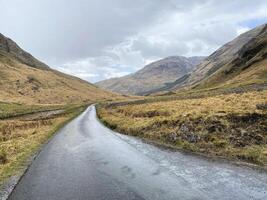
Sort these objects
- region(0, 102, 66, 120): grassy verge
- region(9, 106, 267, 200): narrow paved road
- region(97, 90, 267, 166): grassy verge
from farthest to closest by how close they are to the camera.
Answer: region(0, 102, 66, 120): grassy verge → region(97, 90, 267, 166): grassy verge → region(9, 106, 267, 200): narrow paved road

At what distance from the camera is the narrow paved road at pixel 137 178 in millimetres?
13037

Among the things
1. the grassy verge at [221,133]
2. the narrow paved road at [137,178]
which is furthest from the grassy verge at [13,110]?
the narrow paved road at [137,178]

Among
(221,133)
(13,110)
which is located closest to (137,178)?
(221,133)

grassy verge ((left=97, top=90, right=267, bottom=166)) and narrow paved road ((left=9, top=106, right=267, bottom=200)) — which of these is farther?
grassy verge ((left=97, top=90, right=267, bottom=166))

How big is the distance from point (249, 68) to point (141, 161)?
14662cm

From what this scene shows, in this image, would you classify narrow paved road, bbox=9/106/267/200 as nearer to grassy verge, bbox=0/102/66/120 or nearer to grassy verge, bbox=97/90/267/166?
grassy verge, bbox=97/90/267/166

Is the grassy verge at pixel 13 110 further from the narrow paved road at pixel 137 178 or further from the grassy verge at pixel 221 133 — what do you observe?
the narrow paved road at pixel 137 178

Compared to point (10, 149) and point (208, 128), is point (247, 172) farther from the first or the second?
point (10, 149)

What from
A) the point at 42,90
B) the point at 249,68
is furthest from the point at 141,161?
the point at 42,90

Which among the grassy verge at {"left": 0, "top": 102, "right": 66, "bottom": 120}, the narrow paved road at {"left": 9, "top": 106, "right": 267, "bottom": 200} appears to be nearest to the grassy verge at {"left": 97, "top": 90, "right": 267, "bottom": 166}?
the narrow paved road at {"left": 9, "top": 106, "right": 267, "bottom": 200}

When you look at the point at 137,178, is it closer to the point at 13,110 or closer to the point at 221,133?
the point at 221,133

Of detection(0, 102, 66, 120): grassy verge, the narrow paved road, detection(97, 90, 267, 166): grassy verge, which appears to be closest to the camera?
the narrow paved road

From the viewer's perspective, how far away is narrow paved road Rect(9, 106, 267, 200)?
42.8 ft

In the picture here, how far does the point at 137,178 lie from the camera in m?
15.7
